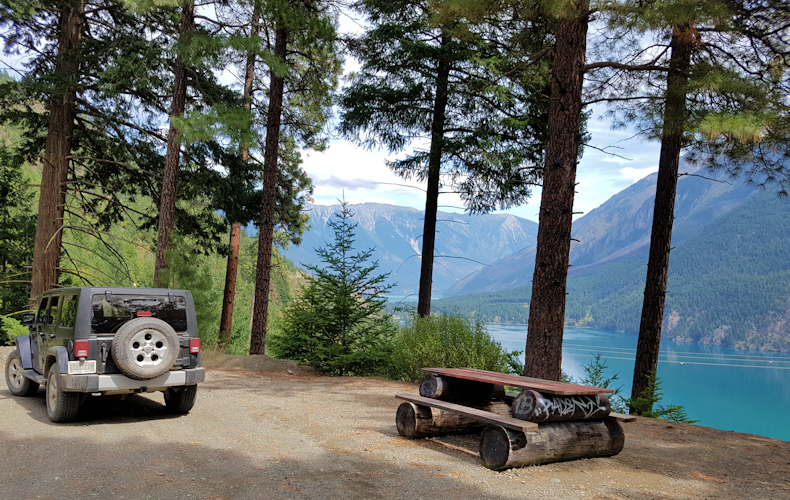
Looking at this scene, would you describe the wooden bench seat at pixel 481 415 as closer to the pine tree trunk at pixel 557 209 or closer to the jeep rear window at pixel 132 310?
the pine tree trunk at pixel 557 209

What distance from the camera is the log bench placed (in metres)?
5.11

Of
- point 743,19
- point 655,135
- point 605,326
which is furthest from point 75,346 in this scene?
point 605,326

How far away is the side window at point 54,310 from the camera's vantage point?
7.10m

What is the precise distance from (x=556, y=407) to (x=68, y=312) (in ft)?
19.5

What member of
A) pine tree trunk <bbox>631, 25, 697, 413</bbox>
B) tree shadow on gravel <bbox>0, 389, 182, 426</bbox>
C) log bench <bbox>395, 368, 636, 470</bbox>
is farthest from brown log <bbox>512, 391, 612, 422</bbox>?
pine tree trunk <bbox>631, 25, 697, 413</bbox>

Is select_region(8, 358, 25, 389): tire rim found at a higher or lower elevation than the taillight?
lower

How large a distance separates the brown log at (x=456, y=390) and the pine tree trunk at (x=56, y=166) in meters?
12.1

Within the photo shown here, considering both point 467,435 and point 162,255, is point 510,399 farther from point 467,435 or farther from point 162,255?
point 162,255

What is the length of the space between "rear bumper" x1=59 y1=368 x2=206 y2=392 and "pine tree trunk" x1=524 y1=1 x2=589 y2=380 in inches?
193

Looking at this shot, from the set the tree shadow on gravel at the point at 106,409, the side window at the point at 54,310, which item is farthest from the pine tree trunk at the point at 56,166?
the side window at the point at 54,310

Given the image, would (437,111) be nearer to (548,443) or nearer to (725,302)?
(548,443)

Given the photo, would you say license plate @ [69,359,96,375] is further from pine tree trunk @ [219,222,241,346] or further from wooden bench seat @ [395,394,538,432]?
pine tree trunk @ [219,222,241,346]

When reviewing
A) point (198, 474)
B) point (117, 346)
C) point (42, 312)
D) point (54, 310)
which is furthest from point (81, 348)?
point (198, 474)

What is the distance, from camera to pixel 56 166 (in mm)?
14156
